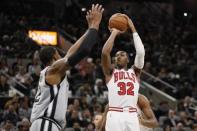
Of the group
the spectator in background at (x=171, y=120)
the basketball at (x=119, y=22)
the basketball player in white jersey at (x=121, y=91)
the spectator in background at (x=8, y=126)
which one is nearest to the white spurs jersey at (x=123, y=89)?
the basketball player in white jersey at (x=121, y=91)

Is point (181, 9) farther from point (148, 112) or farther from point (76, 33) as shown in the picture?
point (148, 112)

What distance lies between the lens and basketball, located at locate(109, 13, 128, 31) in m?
8.02

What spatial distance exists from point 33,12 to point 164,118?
12015 millimetres

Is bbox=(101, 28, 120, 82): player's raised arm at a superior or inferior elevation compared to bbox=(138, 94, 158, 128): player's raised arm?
superior

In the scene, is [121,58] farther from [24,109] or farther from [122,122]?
[24,109]

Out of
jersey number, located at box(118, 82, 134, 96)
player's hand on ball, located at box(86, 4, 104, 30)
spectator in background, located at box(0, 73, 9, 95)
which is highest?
player's hand on ball, located at box(86, 4, 104, 30)

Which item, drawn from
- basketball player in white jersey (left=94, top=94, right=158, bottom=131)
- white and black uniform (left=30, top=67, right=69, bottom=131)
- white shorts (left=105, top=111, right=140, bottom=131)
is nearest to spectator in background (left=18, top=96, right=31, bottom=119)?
basketball player in white jersey (left=94, top=94, right=158, bottom=131)

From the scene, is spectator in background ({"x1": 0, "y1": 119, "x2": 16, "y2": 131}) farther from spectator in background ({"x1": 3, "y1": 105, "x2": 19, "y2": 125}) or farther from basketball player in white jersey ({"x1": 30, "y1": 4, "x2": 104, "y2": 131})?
basketball player in white jersey ({"x1": 30, "y1": 4, "x2": 104, "y2": 131})

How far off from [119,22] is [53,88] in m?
2.49

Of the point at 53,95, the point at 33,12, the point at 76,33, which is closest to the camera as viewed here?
the point at 53,95

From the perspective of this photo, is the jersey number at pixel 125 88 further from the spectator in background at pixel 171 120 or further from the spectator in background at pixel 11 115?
the spectator in background at pixel 171 120

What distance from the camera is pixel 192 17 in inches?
1174

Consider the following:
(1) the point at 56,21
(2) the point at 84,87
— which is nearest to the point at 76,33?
(1) the point at 56,21

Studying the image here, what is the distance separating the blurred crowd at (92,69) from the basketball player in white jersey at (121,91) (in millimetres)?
3819
